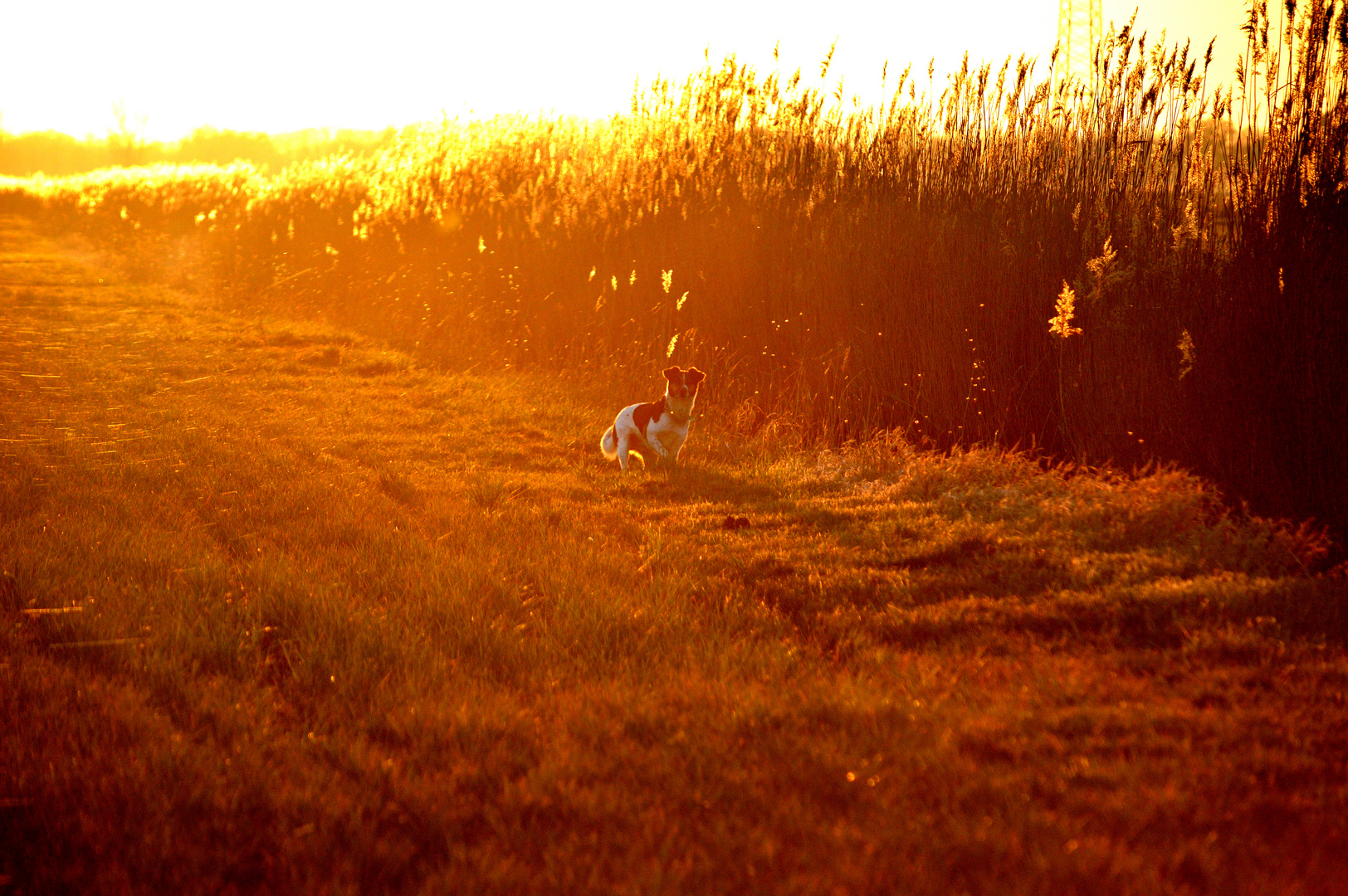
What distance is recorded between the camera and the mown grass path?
7.88ft

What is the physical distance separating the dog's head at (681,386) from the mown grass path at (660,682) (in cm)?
58

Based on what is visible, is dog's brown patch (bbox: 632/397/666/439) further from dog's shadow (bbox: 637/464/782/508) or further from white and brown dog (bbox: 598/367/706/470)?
dog's shadow (bbox: 637/464/782/508)

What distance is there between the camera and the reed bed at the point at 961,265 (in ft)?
16.5

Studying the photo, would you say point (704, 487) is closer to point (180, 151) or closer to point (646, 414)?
point (646, 414)

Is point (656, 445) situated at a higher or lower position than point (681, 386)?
lower

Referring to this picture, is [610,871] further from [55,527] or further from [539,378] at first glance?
[539,378]

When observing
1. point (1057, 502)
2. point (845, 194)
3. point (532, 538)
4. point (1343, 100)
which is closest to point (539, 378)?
point (845, 194)

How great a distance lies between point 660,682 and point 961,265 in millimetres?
4448

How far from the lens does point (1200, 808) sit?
2525 millimetres

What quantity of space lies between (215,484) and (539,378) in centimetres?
406

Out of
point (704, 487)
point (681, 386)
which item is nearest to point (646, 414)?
point (681, 386)

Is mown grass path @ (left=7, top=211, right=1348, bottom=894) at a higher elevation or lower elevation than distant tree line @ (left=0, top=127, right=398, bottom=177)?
lower

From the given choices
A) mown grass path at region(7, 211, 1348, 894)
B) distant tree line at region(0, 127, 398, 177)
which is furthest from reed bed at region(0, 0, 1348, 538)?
distant tree line at region(0, 127, 398, 177)

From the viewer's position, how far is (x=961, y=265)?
6.83m
